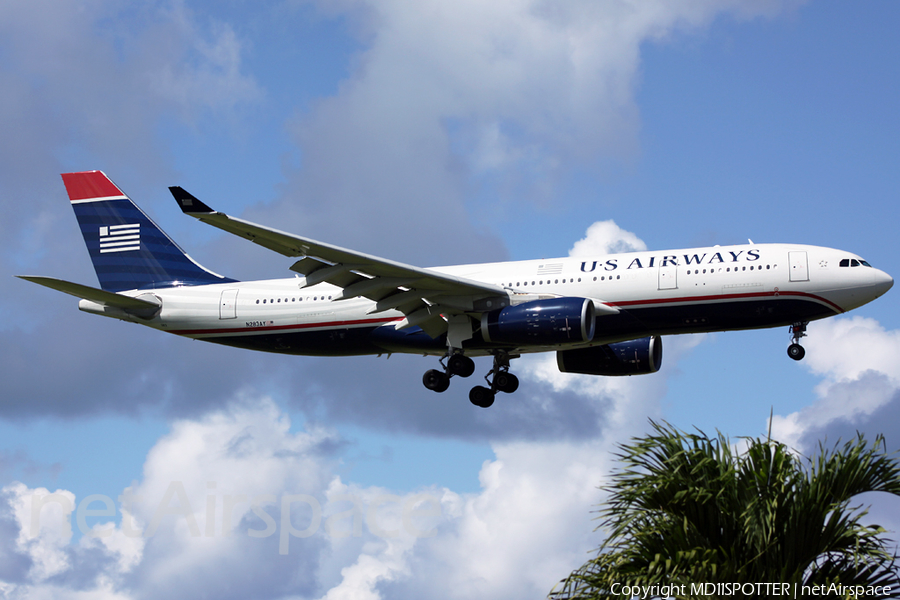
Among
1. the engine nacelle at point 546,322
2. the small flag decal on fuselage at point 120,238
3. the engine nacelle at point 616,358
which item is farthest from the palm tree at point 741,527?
the small flag decal on fuselage at point 120,238

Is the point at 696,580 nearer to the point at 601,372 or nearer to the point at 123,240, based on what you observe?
the point at 601,372

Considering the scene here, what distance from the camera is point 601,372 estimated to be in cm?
3622

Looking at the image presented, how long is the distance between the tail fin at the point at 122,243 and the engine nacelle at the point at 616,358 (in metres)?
12.4

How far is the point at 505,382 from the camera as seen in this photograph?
34781mm

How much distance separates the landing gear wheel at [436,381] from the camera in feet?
111

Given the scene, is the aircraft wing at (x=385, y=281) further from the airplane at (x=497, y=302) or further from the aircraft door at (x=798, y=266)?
the aircraft door at (x=798, y=266)

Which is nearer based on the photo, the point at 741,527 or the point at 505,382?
the point at 741,527

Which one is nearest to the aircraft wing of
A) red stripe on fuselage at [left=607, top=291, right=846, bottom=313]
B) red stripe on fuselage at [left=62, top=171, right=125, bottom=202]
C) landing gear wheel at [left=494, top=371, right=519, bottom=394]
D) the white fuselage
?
the white fuselage

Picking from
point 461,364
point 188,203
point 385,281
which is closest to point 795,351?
point 461,364

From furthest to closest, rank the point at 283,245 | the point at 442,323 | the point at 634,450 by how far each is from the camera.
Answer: the point at 442,323, the point at 283,245, the point at 634,450

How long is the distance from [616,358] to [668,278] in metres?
5.88

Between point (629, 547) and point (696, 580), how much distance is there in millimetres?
1016

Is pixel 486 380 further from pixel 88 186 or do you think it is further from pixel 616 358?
pixel 88 186

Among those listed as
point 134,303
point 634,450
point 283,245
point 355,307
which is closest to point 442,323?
point 355,307
